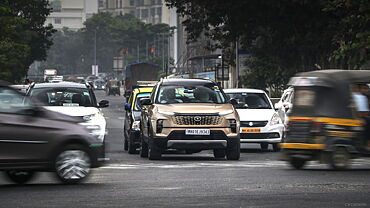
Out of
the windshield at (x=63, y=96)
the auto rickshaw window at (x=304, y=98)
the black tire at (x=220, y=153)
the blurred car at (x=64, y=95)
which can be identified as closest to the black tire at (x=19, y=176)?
the auto rickshaw window at (x=304, y=98)

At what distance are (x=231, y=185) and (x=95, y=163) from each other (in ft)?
6.52

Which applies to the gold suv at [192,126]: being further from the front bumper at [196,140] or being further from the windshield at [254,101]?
the windshield at [254,101]

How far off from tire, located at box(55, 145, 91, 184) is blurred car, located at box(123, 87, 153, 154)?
10.6 m

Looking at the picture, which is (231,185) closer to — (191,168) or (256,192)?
(256,192)

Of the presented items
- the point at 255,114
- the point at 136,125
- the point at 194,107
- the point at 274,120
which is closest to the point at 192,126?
the point at 194,107

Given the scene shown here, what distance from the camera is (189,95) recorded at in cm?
2295

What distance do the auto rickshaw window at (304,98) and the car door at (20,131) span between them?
5287 mm

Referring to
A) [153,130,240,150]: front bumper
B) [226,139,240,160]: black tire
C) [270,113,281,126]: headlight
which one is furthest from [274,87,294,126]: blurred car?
[153,130,240,150]: front bumper

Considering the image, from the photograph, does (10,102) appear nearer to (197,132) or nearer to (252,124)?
(197,132)

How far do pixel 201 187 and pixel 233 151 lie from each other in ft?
24.8

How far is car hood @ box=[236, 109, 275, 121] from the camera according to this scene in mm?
26812

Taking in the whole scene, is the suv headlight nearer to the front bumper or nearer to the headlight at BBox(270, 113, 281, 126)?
the headlight at BBox(270, 113, 281, 126)

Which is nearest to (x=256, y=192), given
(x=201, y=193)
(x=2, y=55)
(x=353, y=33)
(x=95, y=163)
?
(x=201, y=193)

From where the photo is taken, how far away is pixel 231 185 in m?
15.3
